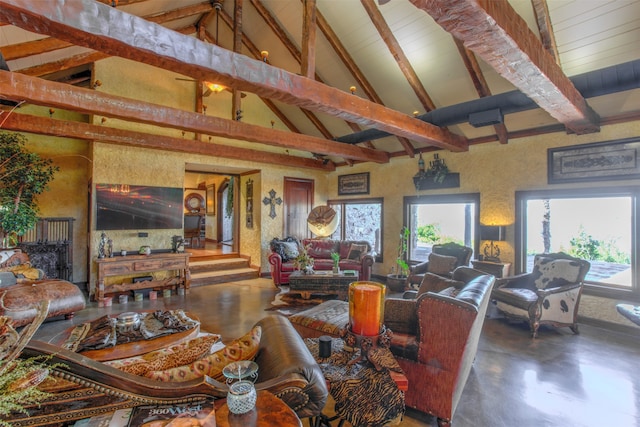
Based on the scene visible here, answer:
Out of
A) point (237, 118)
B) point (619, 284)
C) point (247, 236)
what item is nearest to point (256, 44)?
point (237, 118)

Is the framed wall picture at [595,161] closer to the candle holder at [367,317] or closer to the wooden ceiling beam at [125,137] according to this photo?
the candle holder at [367,317]

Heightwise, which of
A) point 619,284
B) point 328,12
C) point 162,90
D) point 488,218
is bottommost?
point 619,284

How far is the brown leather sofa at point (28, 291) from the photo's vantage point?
3.65 metres

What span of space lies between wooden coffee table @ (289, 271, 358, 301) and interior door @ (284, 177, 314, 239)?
9.72 ft

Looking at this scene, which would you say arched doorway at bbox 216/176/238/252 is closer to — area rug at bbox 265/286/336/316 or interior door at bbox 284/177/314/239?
interior door at bbox 284/177/314/239

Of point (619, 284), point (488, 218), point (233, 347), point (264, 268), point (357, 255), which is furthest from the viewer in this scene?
point (264, 268)

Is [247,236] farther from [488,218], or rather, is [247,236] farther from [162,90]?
[488,218]

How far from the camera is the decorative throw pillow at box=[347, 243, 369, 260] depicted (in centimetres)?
692

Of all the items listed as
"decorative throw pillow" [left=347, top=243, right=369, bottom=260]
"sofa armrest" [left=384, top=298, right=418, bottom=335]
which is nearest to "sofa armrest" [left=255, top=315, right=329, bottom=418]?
"sofa armrest" [left=384, top=298, right=418, bottom=335]

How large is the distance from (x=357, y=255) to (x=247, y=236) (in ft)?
10.4

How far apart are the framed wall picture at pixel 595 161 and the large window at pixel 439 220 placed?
134 cm

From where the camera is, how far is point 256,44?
6398 millimetres

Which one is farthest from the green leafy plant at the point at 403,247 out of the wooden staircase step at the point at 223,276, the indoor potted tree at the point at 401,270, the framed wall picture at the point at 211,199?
the framed wall picture at the point at 211,199

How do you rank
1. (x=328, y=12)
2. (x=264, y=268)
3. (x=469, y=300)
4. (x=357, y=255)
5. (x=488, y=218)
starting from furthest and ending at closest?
(x=264, y=268) < (x=357, y=255) < (x=488, y=218) < (x=328, y=12) < (x=469, y=300)
